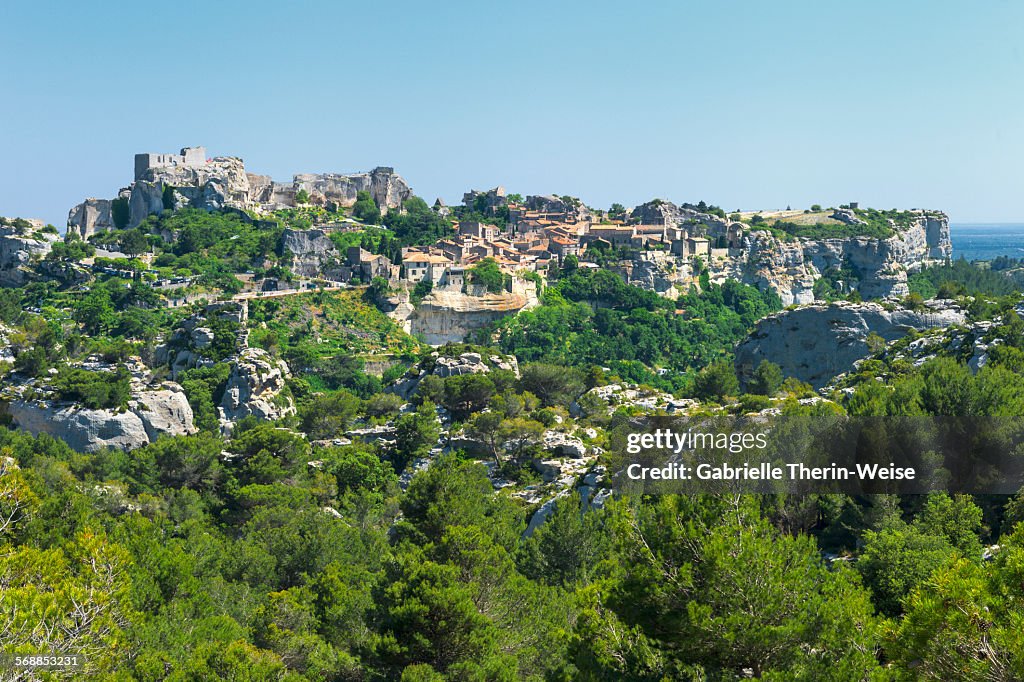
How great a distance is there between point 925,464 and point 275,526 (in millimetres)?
21052

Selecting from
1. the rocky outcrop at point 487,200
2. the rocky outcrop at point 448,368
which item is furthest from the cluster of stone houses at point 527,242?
the rocky outcrop at point 448,368

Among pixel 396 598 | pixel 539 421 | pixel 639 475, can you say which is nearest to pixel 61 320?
pixel 539 421

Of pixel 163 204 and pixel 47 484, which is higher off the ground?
pixel 163 204

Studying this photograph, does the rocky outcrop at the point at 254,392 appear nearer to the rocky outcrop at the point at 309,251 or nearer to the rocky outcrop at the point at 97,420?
the rocky outcrop at the point at 97,420

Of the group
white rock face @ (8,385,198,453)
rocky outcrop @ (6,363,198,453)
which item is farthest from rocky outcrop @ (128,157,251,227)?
white rock face @ (8,385,198,453)

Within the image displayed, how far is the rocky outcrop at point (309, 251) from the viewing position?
86250mm

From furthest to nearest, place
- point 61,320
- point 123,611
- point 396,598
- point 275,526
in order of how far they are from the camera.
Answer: point 61,320
point 275,526
point 396,598
point 123,611

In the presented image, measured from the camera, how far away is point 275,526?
35.9 m

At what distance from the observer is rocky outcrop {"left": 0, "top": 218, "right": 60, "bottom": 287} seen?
82562 millimetres

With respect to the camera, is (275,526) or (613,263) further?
(613,263)

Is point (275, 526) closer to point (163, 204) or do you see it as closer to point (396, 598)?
point (396, 598)

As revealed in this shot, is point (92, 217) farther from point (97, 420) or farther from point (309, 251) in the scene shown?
point (97, 420)

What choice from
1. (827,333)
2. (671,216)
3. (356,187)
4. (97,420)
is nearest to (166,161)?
(356,187)

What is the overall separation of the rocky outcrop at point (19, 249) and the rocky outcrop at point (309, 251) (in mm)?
19233
